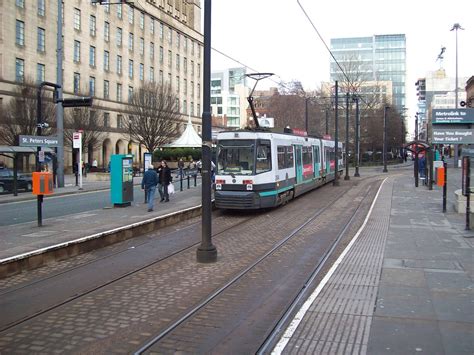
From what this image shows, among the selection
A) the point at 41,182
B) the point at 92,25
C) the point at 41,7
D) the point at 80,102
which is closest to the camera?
the point at 41,182

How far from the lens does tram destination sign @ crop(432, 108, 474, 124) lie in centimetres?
1870

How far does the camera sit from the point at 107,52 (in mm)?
67875

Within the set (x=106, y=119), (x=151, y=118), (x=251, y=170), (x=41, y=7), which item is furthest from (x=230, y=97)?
(x=251, y=170)

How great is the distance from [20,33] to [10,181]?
30.9 meters

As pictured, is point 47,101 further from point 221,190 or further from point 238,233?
point 238,233

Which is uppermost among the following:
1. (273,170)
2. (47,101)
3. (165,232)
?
(47,101)

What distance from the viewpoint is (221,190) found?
57.0 ft

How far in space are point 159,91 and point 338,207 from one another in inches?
1841

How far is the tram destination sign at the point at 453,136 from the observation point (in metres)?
17.8

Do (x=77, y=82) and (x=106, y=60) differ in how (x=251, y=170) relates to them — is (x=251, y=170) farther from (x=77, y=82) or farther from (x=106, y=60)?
(x=106, y=60)

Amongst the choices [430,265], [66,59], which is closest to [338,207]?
[430,265]

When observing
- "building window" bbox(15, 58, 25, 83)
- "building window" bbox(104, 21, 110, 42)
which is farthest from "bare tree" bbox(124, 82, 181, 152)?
"building window" bbox(15, 58, 25, 83)

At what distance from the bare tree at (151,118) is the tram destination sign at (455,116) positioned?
43.1 metres

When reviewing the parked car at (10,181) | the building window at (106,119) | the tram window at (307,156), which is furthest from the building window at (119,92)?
the tram window at (307,156)
